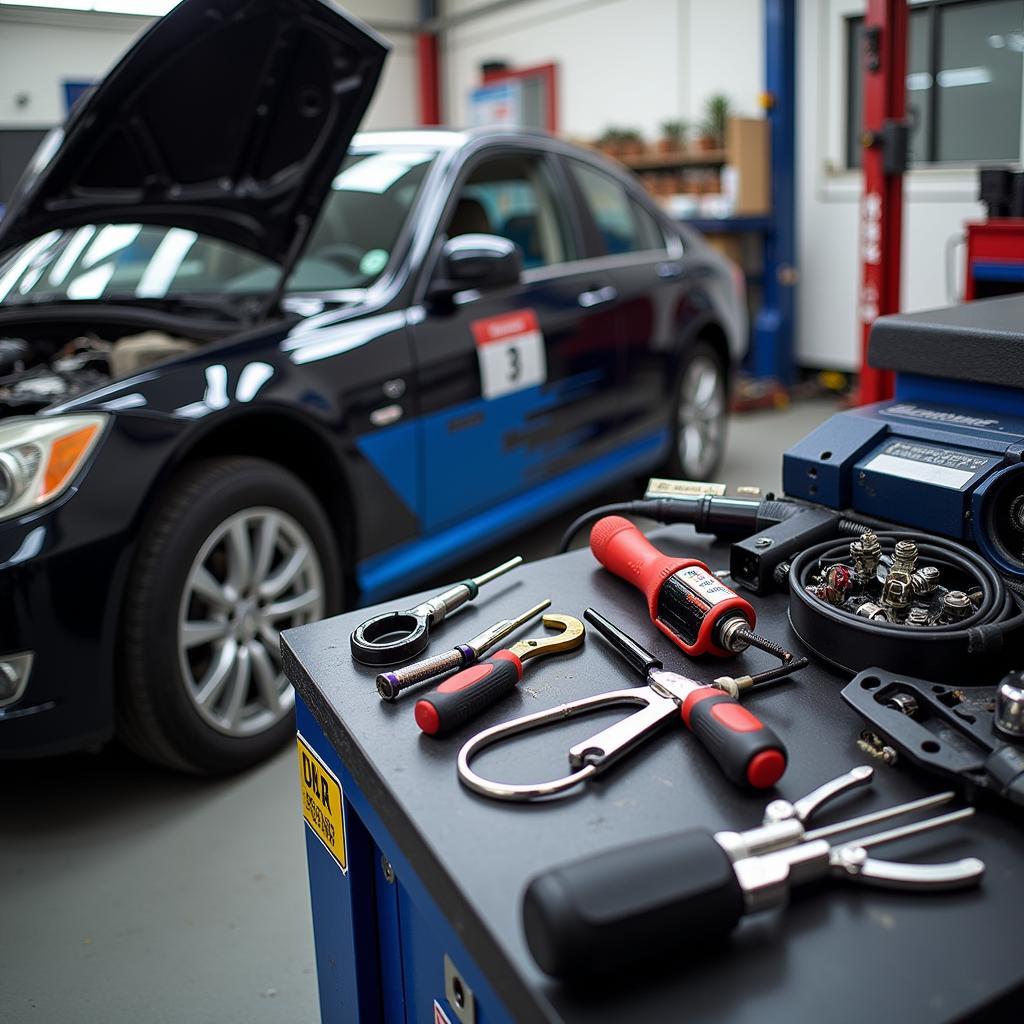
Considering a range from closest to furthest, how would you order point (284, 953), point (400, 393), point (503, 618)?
point (503, 618)
point (284, 953)
point (400, 393)

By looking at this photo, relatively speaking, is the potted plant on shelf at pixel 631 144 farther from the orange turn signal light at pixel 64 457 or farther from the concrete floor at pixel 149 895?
the orange turn signal light at pixel 64 457

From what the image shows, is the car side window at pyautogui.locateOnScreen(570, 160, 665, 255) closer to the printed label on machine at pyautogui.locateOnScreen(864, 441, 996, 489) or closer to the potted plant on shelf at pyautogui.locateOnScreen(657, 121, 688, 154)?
the printed label on machine at pyautogui.locateOnScreen(864, 441, 996, 489)

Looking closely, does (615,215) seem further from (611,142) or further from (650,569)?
(611,142)

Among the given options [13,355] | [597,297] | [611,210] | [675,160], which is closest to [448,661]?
[13,355]

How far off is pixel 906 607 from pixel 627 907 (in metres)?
0.47

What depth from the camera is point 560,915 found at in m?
0.59

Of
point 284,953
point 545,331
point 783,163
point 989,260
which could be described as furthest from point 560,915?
point 783,163

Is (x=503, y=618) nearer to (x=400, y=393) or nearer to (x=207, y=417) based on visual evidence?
(x=207, y=417)

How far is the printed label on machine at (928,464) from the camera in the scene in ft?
3.40

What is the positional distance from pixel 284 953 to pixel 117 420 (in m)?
0.95

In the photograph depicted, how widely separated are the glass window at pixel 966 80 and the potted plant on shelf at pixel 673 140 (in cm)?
153

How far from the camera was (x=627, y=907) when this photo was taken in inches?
23.5

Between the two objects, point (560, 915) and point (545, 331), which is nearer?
point (560, 915)

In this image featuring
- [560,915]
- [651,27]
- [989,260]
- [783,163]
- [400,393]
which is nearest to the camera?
[560,915]
